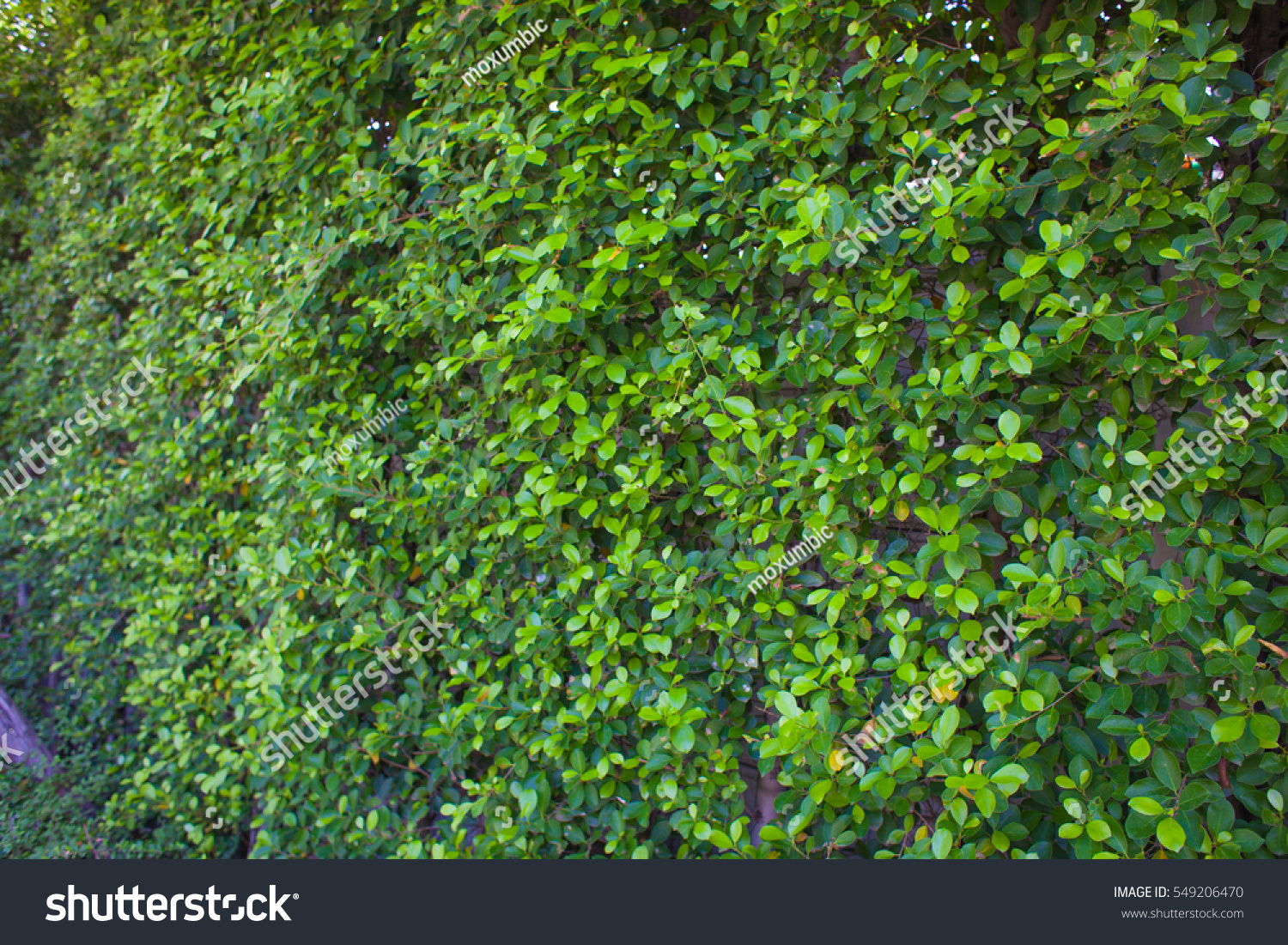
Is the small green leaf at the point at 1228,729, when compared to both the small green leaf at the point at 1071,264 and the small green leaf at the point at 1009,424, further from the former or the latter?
the small green leaf at the point at 1071,264

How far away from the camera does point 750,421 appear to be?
185 centimetres

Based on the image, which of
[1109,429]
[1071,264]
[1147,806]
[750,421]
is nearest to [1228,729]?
[1147,806]

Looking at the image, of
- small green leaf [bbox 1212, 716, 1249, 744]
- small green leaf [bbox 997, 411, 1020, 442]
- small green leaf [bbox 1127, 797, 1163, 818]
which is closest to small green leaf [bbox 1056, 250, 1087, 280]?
small green leaf [bbox 997, 411, 1020, 442]

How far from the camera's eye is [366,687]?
262 centimetres

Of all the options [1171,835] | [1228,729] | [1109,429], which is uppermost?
[1109,429]

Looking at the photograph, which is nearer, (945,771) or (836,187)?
(945,771)

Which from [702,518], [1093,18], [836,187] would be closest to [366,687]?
[702,518]

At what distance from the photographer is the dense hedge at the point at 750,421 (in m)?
1.50

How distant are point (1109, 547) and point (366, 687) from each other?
2327 millimetres

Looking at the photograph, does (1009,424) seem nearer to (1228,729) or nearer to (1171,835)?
(1228,729)

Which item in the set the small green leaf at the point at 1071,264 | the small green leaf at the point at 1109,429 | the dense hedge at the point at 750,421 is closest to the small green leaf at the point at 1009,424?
the dense hedge at the point at 750,421

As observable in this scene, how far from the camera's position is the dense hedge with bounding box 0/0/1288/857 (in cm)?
150

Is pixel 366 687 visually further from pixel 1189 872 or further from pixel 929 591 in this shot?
pixel 1189 872

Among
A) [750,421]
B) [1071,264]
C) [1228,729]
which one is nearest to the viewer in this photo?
[1228,729]
